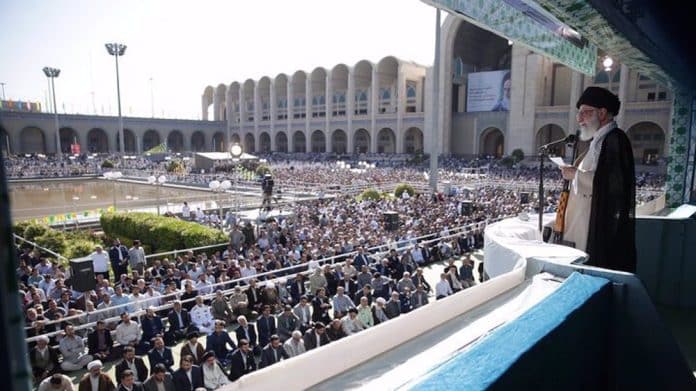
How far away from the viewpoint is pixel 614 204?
3.28 metres

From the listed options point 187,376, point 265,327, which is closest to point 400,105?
point 265,327

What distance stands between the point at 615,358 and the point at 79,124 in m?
67.0

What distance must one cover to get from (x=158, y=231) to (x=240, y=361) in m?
9.00

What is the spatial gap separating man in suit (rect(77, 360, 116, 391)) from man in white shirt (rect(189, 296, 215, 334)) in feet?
8.40

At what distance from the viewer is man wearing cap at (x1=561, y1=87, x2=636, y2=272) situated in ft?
10.8

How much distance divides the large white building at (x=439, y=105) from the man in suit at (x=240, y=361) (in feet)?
66.1

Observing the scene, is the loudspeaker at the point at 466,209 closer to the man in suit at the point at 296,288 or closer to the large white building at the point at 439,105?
the large white building at the point at 439,105

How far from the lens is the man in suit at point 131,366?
559 centimetres

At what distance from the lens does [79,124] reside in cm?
5772

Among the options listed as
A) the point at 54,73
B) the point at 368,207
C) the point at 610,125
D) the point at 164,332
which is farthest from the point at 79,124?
the point at 610,125

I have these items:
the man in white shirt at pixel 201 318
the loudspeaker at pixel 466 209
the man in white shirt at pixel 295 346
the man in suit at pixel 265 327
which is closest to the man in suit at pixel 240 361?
the man in white shirt at pixel 295 346

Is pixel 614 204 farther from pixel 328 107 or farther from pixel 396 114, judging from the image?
pixel 328 107

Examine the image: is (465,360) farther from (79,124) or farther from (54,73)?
(79,124)

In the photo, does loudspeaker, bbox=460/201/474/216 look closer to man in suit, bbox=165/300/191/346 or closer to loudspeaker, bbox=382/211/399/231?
loudspeaker, bbox=382/211/399/231
